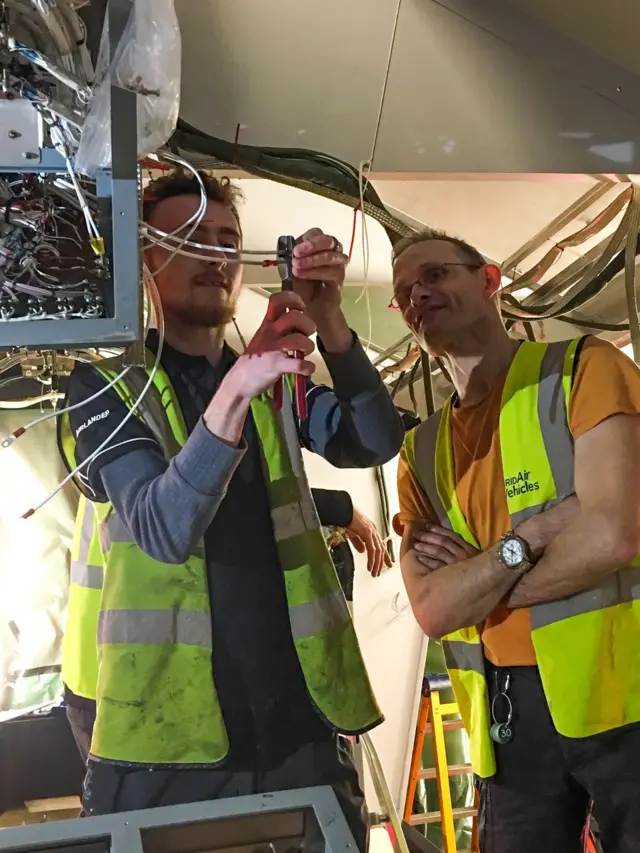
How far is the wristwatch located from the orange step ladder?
6.73 feet

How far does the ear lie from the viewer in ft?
5.13

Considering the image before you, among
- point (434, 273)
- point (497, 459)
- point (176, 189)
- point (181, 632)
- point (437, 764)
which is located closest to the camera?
point (181, 632)

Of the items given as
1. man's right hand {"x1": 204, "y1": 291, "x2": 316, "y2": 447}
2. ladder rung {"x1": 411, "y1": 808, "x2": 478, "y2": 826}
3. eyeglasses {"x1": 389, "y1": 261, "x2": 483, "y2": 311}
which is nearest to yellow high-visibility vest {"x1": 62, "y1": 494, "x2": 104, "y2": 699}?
man's right hand {"x1": 204, "y1": 291, "x2": 316, "y2": 447}

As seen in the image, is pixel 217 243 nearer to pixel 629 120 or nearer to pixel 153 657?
pixel 153 657

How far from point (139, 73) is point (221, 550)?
2.16 ft

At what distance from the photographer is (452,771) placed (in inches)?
122

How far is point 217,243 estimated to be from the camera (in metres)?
1.20

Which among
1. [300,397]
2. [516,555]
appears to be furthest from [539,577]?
[300,397]

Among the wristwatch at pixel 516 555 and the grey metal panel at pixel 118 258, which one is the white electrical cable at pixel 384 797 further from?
the grey metal panel at pixel 118 258

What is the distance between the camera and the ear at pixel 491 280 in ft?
5.13

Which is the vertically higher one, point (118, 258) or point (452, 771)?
point (118, 258)

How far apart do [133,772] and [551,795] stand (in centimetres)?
71

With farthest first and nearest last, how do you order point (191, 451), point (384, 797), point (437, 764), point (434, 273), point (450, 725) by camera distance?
point (450, 725) < point (437, 764) < point (384, 797) < point (434, 273) < point (191, 451)

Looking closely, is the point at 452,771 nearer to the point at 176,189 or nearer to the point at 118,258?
the point at 176,189
